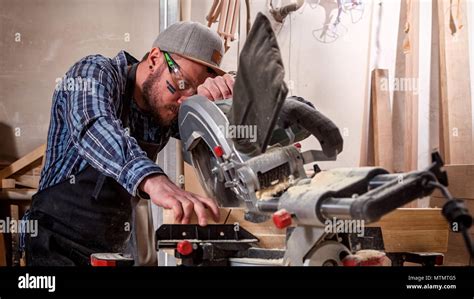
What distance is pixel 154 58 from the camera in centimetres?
146

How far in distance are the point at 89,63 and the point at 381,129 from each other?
0.90 m

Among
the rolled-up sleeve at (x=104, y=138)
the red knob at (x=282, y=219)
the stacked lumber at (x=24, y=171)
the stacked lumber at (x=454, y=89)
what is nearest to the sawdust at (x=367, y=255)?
the red knob at (x=282, y=219)

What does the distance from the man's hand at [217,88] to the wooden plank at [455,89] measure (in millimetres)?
790

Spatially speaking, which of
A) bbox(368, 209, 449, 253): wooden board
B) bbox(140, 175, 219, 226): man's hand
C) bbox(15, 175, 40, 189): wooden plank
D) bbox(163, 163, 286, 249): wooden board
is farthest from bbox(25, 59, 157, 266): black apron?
bbox(368, 209, 449, 253): wooden board

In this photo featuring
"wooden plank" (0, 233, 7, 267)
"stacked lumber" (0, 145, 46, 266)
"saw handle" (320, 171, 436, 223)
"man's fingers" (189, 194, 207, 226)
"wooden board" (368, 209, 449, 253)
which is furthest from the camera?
"stacked lumber" (0, 145, 46, 266)

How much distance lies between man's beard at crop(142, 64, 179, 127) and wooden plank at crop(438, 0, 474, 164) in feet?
2.79

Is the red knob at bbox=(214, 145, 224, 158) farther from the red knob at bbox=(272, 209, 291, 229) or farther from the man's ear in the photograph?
the man's ear

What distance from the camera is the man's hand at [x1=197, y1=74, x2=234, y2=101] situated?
127 centimetres

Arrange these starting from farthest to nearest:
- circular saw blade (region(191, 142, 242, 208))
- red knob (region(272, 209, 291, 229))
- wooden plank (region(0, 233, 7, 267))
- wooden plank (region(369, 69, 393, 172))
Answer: wooden plank (region(369, 69, 393, 172)) < wooden plank (region(0, 233, 7, 267)) < circular saw blade (region(191, 142, 242, 208)) < red knob (region(272, 209, 291, 229))

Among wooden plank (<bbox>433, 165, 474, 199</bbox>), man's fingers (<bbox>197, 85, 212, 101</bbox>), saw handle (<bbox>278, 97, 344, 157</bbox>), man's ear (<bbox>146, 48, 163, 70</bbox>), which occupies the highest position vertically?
man's ear (<bbox>146, 48, 163, 70</bbox>)

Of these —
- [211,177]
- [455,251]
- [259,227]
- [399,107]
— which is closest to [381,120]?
[399,107]

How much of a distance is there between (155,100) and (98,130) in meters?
0.31

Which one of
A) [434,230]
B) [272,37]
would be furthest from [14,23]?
[434,230]

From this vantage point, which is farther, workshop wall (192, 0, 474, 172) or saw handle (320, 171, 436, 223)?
workshop wall (192, 0, 474, 172)
